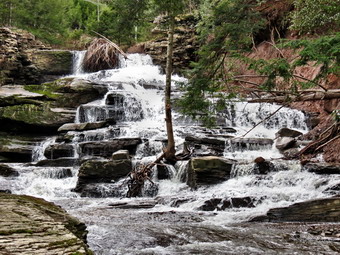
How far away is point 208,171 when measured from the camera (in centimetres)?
1109

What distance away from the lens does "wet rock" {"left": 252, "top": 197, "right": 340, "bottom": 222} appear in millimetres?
7410

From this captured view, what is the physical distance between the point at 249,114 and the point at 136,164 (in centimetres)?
890

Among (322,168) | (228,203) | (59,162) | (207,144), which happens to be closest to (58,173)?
(59,162)

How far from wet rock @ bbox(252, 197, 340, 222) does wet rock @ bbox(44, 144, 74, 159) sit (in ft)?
32.2

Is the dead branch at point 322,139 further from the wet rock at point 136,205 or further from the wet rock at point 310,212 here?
the wet rock at point 136,205

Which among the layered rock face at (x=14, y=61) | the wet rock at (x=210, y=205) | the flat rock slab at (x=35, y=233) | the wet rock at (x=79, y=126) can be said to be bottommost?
the wet rock at (x=210, y=205)

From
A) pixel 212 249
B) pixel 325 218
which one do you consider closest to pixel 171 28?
pixel 325 218

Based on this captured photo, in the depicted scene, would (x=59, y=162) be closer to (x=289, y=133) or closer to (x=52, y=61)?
(x=289, y=133)

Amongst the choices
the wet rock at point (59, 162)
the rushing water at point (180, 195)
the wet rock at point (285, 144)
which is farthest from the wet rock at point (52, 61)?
the wet rock at point (285, 144)

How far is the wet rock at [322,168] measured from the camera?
10.1m

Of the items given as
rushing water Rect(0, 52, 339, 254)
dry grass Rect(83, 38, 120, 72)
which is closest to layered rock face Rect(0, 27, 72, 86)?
dry grass Rect(83, 38, 120, 72)

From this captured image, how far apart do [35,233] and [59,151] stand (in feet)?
40.0

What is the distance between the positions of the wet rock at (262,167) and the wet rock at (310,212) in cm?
317

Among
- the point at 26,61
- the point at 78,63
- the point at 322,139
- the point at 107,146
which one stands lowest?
the point at 107,146
